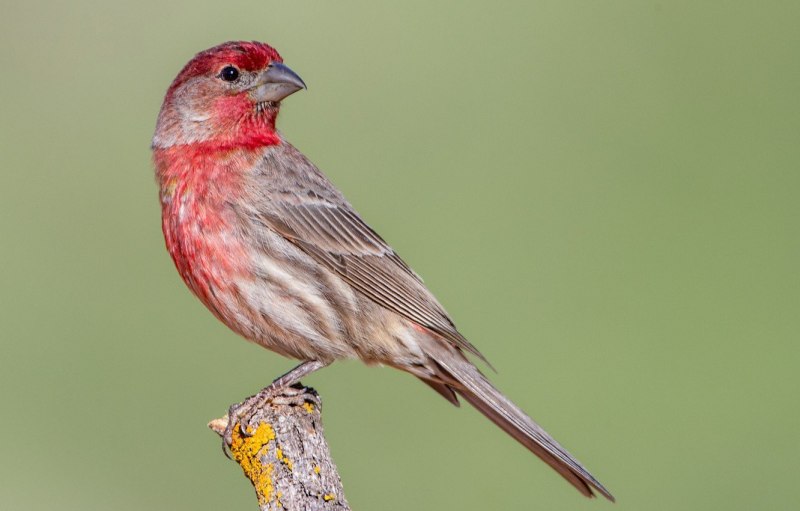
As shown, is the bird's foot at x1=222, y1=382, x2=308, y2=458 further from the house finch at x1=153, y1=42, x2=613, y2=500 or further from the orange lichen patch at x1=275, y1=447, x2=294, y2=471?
the orange lichen patch at x1=275, y1=447, x2=294, y2=471

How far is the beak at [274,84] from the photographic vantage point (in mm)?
6867

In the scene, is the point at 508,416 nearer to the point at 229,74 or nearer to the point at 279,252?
the point at 279,252

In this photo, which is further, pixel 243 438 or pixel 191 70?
pixel 191 70

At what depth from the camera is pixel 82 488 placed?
8438 mm

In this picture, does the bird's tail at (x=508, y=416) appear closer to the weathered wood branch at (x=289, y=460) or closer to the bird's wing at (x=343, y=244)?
the bird's wing at (x=343, y=244)

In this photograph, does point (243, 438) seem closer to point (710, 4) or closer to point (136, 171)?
point (136, 171)

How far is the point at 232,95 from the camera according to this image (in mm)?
6902

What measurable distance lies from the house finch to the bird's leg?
12 mm

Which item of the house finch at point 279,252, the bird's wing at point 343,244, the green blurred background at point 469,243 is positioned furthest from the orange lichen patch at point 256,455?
the green blurred background at point 469,243

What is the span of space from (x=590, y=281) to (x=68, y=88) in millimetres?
4547

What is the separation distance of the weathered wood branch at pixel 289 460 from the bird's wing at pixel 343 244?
98 centimetres

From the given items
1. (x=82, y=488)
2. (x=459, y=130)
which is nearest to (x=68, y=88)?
(x=459, y=130)

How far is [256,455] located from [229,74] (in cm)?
229

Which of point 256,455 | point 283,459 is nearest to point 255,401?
point 256,455
